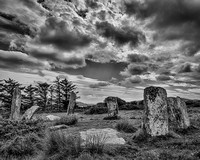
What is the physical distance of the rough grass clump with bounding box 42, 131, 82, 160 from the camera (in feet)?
14.6

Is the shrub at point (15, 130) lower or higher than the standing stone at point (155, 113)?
lower

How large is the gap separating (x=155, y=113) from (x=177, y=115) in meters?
2.26

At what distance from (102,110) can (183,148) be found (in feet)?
57.9

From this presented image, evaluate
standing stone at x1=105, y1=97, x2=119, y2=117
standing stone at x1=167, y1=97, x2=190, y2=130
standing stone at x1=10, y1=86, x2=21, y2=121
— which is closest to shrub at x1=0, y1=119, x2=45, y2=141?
standing stone at x1=105, y1=97, x2=119, y2=117

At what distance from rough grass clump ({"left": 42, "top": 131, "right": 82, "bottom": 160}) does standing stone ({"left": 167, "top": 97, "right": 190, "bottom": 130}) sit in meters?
5.48

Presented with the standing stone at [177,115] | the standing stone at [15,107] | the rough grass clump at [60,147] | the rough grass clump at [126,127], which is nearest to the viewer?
the rough grass clump at [60,147]

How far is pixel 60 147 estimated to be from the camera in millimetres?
4789

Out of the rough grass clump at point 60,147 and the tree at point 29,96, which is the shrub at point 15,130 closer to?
the rough grass clump at point 60,147

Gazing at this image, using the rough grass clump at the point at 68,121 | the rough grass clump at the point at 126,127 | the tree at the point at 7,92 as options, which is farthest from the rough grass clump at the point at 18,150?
the tree at the point at 7,92

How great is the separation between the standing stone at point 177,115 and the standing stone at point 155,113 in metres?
1.65

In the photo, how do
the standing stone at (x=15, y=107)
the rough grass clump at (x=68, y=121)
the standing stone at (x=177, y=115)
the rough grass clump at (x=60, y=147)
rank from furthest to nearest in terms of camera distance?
the standing stone at (x=15, y=107)
the rough grass clump at (x=68, y=121)
the standing stone at (x=177, y=115)
the rough grass clump at (x=60, y=147)

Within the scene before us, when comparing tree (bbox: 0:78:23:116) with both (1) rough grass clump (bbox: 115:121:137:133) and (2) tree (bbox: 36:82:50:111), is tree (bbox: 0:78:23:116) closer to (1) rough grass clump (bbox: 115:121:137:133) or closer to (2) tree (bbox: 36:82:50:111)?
(2) tree (bbox: 36:82:50:111)

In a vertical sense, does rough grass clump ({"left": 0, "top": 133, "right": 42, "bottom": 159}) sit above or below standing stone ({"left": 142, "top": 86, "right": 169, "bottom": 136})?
below

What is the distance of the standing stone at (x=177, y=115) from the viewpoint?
8.02 m
